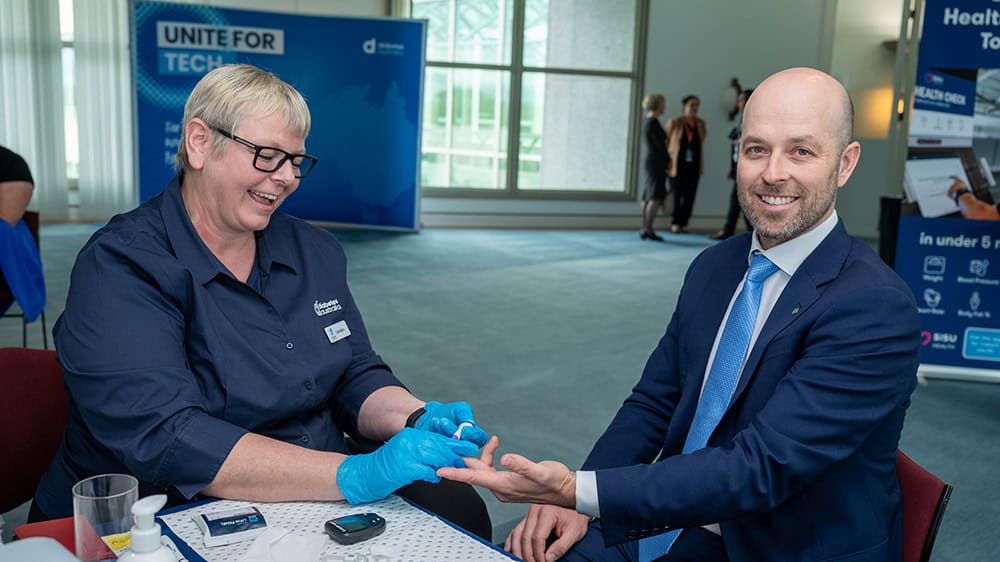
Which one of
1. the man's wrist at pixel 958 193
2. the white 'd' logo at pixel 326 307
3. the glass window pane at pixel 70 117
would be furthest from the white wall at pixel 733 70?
the white 'd' logo at pixel 326 307

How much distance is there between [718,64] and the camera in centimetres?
1079

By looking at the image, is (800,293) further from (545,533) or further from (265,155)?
(265,155)

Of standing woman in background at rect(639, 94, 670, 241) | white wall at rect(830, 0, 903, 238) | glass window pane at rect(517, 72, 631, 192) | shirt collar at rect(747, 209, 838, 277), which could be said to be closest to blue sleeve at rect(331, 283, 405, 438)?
shirt collar at rect(747, 209, 838, 277)

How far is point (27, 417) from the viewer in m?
1.68

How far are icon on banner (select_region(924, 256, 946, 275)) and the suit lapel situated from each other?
3.40 m

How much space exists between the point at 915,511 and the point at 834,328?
1.11 feet

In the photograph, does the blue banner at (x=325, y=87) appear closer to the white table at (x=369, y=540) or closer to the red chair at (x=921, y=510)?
the white table at (x=369, y=540)

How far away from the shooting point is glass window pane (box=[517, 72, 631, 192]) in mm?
10555

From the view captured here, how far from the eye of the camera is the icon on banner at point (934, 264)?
4508 mm

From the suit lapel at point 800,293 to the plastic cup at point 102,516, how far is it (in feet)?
3.14

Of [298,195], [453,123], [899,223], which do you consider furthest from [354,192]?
[899,223]

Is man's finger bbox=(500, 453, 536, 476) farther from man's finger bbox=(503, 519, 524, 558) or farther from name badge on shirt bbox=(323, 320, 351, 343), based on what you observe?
name badge on shirt bbox=(323, 320, 351, 343)

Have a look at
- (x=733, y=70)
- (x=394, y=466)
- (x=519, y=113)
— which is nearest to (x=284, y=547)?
(x=394, y=466)

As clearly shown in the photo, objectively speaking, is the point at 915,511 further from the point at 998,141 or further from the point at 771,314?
the point at 998,141
